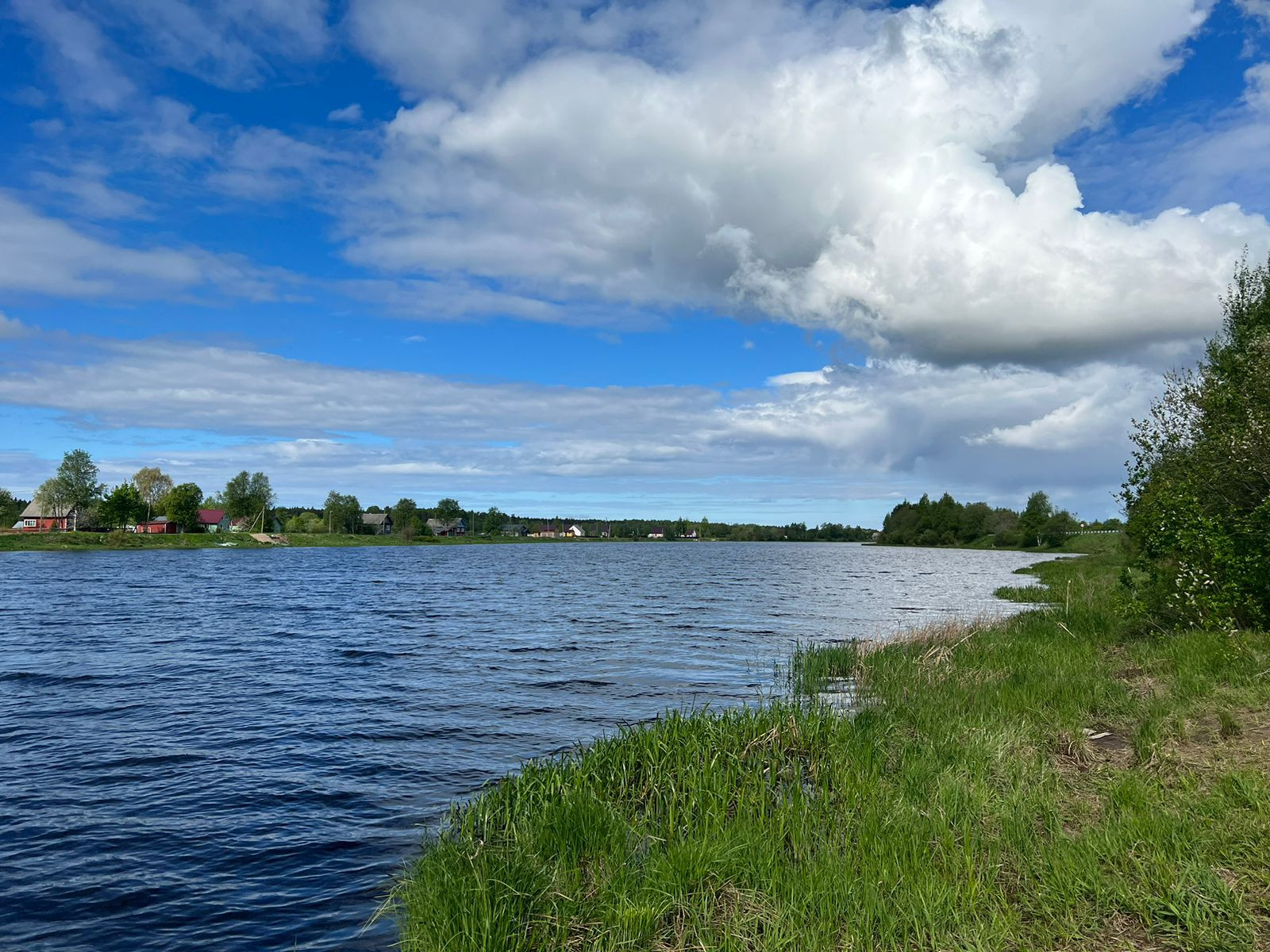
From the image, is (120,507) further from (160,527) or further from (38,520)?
(38,520)

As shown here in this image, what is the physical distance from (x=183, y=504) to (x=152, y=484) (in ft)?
103

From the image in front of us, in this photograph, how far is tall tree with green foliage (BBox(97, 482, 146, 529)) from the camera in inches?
5586

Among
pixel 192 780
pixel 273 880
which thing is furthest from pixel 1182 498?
pixel 192 780

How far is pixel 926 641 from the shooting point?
2558 centimetres

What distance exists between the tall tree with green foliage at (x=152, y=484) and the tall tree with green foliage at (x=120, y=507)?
106 feet

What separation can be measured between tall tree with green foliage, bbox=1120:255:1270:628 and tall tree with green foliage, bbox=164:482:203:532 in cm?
17261

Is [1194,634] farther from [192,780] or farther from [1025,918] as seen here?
[192,780]

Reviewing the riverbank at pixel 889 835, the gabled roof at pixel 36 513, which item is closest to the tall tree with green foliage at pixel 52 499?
the gabled roof at pixel 36 513

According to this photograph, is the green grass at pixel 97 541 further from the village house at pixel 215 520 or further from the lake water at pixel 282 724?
the lake water at pixel 282 724

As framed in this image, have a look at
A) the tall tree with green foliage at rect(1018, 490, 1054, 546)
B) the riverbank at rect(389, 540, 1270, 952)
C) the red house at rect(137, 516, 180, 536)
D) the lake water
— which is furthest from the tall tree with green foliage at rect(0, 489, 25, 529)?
the tall tree with green foliage at rect(1018, 490, 1054, 546)

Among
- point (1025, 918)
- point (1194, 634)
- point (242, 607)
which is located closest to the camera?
point (1025, 918)

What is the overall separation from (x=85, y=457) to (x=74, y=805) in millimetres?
168183

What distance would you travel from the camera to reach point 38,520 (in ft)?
534

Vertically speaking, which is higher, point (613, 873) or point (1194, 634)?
point (1194, 634)
